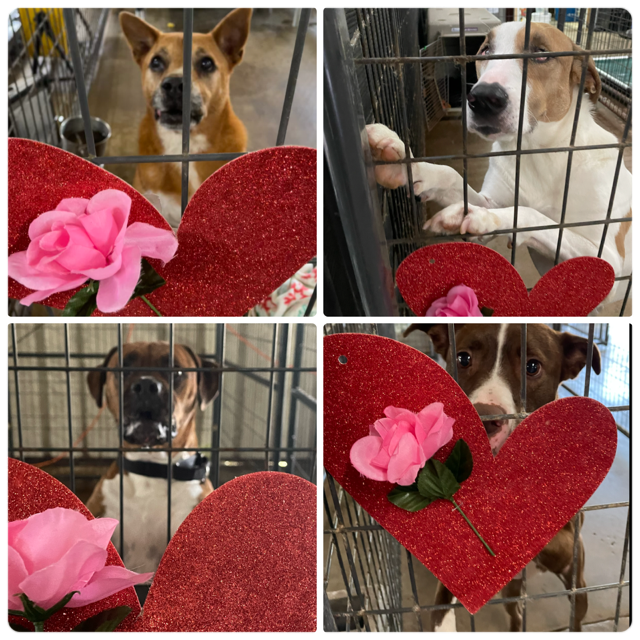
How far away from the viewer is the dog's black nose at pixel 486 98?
46cm

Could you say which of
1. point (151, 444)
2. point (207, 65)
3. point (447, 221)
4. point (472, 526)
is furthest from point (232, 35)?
point (472, 526)

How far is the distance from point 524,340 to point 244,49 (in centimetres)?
35

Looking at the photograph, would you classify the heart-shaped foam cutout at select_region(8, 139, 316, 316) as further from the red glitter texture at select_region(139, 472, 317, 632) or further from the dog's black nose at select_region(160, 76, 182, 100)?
the red glitter texture at select_region(139, 472, 317, 632)

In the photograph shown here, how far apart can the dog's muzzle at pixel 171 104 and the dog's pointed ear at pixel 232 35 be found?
4 cm

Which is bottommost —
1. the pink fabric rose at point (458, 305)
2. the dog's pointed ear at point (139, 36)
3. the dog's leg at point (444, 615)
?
the dog's leg at point (444, 615)

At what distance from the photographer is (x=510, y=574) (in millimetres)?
505

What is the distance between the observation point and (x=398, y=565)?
0.57m

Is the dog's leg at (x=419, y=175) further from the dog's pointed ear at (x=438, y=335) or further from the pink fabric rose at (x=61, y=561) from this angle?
the pink fabric rose at (x=61, y=561)

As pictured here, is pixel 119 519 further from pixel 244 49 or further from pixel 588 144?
pixel 588 144

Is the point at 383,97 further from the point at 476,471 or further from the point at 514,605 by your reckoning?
the point at 514,605

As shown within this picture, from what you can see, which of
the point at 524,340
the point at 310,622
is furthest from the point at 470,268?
the point at 310,622

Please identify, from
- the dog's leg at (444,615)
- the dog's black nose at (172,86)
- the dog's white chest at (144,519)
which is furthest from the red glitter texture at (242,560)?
the dog's black nose at (172,86)

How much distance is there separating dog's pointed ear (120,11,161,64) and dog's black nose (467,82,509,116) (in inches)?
10.4

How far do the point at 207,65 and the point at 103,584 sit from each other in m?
0.45
